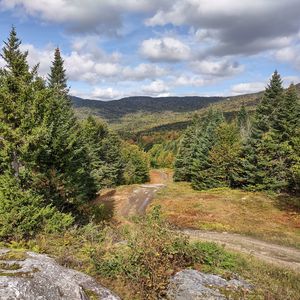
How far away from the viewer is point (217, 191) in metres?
44.9

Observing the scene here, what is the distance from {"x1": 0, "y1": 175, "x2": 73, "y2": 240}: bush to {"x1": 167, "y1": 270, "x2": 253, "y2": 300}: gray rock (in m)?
6.94

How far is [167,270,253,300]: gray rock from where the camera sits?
6.90 m

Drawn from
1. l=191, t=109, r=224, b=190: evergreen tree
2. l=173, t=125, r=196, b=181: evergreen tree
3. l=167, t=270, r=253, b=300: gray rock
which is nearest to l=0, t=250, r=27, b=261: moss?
l=167, t=270, r=253, b=300: gray rock

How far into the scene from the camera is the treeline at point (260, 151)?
127 ft

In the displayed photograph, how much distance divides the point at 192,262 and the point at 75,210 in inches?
658

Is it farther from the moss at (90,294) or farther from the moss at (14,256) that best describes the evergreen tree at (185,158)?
the moss at (90,294)

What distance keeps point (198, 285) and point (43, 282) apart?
3465 mm

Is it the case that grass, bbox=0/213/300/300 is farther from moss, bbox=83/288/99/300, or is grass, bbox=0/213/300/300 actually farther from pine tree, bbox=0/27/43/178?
pine tree, bbox=0/27/43/178

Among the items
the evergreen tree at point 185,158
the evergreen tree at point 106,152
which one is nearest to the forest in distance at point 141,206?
the evergreen tree at point 106,152

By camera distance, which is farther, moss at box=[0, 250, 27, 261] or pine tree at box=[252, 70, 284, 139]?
pine tree at box=[252, 70, 284, 139]

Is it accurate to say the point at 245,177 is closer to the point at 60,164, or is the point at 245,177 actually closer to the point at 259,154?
the point at 259,154

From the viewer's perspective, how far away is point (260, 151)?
41.6 m

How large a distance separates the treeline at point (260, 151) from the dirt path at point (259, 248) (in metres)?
12.3

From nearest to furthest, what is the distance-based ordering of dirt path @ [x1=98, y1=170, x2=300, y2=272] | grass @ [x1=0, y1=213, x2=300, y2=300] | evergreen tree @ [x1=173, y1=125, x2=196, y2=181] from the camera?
grass @ [x1=0, y1=213, x2=300, y2=300] → dirt path @ [x1=98, y1=170, x2=300, y2=272] → evergreen tree @ [x1=173, y1=125, x2=196, y2=181]
